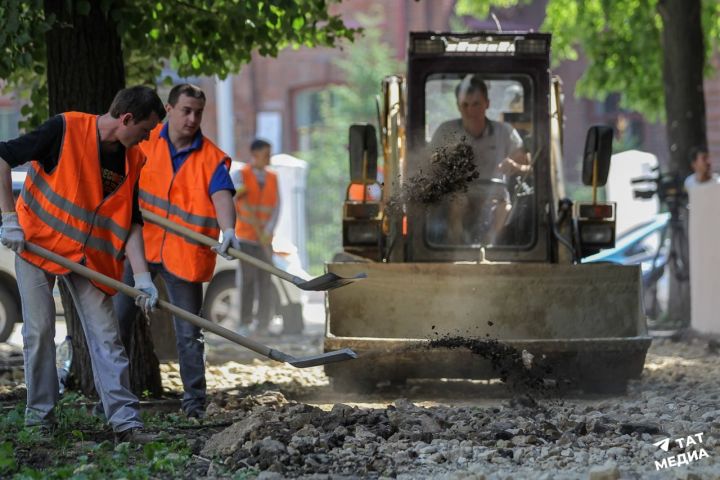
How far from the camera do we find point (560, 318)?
Result: 9773mm

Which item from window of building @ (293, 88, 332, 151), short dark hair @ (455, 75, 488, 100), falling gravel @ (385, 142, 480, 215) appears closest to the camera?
falling gravel @ (385, 142, 480, 215)

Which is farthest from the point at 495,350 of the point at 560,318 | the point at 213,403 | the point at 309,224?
the point at 309,224

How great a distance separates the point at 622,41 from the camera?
18984mm

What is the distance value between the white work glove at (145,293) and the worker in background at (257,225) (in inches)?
283

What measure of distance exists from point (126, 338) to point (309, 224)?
65.2ft

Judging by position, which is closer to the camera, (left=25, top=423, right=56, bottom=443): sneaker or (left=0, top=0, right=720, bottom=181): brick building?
(left=25, top=423, right=56, bottom=443): sneaker

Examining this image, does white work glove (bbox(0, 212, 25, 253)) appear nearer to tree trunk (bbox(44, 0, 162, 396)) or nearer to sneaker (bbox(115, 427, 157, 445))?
sneaker (bbox(115, 427, 157, 445))

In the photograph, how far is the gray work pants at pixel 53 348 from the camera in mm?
7258

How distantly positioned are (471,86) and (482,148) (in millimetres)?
486

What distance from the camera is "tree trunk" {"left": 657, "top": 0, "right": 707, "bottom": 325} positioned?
16.3 metres

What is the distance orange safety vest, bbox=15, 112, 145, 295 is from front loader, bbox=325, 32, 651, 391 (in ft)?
7.70

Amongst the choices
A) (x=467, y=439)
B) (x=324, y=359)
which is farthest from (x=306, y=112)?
(x=467, y=439)

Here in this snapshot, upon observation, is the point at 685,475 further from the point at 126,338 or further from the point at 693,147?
the point at 693,147

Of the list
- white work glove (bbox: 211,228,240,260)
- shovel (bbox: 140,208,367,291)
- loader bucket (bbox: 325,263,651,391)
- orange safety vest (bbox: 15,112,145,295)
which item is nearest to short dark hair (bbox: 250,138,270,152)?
loader bucket (bbox: 325,263,651,391)
